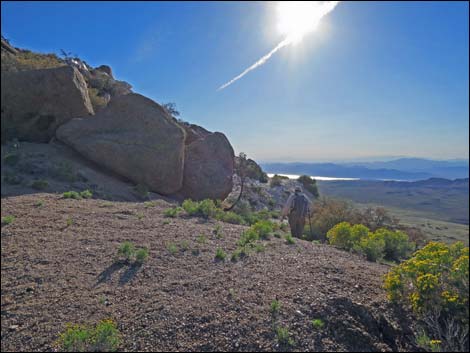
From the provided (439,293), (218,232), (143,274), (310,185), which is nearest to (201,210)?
(218,232)

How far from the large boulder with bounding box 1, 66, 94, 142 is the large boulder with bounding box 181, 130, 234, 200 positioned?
4912 mm

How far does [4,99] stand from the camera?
5.20 metres

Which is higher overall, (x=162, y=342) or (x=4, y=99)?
(x=4, y=99)

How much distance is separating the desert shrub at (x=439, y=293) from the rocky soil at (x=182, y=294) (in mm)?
268

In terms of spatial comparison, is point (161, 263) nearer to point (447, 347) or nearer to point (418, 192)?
point (447, 347)

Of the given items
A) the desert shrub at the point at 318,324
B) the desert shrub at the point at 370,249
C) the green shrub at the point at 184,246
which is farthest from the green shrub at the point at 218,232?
the desert shrub at the point at 318,324

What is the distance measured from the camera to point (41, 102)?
29.6 ft

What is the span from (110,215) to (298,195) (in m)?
5.54

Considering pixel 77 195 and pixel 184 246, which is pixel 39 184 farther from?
pixel 184 246

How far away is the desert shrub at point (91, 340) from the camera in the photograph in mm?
2934

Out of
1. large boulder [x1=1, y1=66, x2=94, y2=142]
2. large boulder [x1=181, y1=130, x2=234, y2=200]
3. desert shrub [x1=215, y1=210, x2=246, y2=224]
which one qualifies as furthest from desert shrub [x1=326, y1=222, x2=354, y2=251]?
large boulder [x1=1, y1=66, x2=94, y2=142]

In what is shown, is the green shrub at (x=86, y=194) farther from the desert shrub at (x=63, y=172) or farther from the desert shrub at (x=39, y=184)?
the desert shrub at (x=63, y=172)

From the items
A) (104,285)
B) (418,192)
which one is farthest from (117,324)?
(418,192)

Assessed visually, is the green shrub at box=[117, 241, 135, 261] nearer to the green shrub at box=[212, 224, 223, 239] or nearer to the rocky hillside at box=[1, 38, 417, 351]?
the rocky hillside at box=[1, 38, 417, 351]
